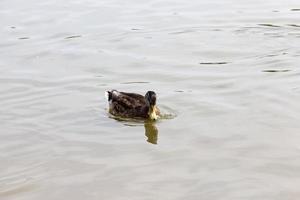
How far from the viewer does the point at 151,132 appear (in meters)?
10.7

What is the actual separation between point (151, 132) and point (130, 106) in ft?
3.04

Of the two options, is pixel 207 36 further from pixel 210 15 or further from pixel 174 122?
pixel 174 122

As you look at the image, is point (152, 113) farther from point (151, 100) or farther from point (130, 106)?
point (130, 106)

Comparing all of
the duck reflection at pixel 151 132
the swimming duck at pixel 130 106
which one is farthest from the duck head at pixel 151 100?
the duck reflection at pixel 151 132

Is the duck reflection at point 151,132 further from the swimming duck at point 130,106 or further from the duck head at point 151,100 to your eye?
the duck head at point 151,100

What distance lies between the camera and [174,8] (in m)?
18.7

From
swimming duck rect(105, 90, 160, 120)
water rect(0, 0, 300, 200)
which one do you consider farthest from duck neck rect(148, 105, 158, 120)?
water rect(0, 0, 300, 200)

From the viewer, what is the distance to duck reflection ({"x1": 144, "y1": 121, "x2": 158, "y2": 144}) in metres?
10.2

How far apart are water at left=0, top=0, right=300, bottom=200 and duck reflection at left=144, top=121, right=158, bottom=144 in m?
0.02

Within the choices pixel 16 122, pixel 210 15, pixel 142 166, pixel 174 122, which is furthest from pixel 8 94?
pixel 210 15

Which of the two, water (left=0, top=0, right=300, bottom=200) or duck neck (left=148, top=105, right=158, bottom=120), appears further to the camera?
duck neck (left=148, top=105, right=158, bottom=120)

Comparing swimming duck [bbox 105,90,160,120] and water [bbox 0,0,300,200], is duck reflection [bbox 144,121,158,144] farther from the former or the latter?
swimming duck [bbox 105,90,160,120]

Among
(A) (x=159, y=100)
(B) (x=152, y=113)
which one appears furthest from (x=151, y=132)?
(A) (x=159, y=100)

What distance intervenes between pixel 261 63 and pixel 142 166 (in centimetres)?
504
